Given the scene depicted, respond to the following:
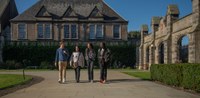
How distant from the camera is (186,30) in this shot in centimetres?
2742

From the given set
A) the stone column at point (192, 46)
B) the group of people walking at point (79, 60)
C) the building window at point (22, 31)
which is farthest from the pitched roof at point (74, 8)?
the group of people walking at point (79, 60)

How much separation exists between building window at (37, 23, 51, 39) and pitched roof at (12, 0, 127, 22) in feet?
5.12

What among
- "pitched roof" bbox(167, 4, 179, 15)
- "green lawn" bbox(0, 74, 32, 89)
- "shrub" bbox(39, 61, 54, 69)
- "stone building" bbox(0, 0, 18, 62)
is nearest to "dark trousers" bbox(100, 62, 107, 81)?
"green lawn" bbox(0, 74, 32, 89)

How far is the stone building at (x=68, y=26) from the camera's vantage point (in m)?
54.7

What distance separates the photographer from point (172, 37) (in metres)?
31.8

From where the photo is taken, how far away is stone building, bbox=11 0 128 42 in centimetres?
5467

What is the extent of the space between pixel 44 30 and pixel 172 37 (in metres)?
27.5

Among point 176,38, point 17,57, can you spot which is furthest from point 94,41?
point 176,38

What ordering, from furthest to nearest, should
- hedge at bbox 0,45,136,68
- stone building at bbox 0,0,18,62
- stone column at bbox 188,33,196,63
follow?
1. stone building at bbox 0,0,18,62
2. hedge at bbox 0,45,136,68
3. stone column at bbox 188,33,196,63

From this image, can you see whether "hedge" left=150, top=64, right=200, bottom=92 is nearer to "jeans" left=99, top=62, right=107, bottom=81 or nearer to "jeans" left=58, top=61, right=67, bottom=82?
"jeans" left=99, top=62, right=107, bottom=81

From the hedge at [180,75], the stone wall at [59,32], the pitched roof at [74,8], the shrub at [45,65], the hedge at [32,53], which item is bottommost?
the shrub at [45,65]

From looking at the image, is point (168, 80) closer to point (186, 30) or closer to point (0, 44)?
point (186, 30)

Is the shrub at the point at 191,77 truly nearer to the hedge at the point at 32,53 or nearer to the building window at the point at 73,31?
the hedge at the point at 32,53

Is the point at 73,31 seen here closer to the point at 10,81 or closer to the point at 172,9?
the point at 172,9
